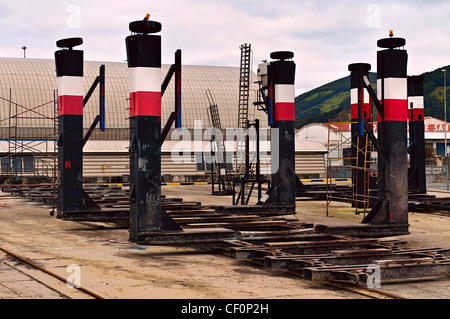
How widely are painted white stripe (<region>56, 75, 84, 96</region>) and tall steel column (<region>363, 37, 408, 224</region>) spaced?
340 inches

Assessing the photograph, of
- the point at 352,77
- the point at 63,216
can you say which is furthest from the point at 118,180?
the point at 63,216

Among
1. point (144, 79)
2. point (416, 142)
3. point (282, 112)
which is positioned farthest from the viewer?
point (416, 142)

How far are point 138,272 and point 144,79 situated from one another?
4416mm

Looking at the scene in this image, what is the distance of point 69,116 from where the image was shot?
64.1 ft

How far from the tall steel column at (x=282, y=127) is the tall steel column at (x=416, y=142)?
10400mm

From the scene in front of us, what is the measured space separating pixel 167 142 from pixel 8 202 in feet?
89.7

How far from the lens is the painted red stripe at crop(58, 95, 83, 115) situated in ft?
63.9

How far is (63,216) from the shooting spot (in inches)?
742

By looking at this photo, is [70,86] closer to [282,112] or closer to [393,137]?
[282,112]

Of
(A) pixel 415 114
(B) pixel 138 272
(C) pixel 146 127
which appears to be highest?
(A) pixel 415 114

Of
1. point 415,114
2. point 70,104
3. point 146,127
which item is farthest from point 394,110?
point 415,114

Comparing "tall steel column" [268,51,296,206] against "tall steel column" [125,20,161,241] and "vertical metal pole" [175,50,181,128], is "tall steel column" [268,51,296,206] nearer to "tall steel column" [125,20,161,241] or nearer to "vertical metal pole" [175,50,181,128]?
"vertical metal pole" [175,50,181,128]

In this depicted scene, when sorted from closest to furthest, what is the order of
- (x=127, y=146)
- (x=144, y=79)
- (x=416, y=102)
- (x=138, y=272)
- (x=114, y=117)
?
1. (x=138, y=272)
2. (x=144, y=79)
3. (x=416, y=102)
4. (x=127, y=146)
5. (x=114, y=117)

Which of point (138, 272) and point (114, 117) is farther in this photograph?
point (114, 117)
